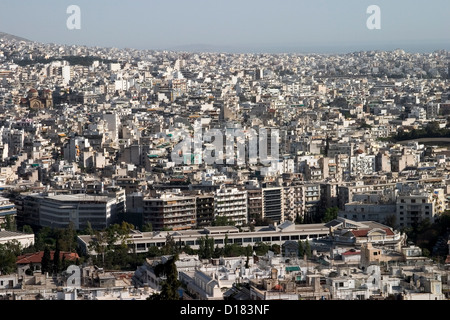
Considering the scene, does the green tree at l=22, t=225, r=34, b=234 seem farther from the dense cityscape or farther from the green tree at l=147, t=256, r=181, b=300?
the green tree at l=147, t=256, r=181, b=300

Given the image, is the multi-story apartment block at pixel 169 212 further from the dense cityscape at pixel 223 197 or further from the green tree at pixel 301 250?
the green tree at pixel 301 250

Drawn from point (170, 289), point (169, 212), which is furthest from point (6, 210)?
point (170, 289)

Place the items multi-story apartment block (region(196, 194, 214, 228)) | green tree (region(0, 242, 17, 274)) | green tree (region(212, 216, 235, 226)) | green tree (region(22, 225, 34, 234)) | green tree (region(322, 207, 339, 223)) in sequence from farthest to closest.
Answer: multi-story apartment block (region(196, 194, 214, 228))
green tree (region(322, 207, 339, 223))
green tree (region(212, 216, 235, 226))
green tree (region(22, 225, 34, 234))
green tree (region(0, 242, 17, 274))

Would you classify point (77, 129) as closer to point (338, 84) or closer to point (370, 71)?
point (338, 84)

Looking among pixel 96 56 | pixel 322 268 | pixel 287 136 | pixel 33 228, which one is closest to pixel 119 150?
pixel 287 136

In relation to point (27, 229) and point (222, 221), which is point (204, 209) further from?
point (27, 229)

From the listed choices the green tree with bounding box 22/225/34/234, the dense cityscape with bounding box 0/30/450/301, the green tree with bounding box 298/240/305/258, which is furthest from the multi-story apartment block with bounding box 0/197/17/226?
the green tree with bounding box 298/240/305/258

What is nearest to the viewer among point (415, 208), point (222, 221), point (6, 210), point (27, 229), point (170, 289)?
point (170, 289)
